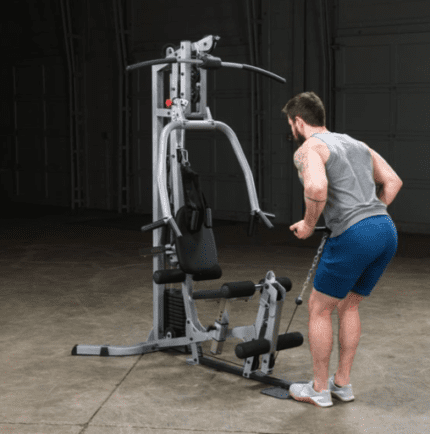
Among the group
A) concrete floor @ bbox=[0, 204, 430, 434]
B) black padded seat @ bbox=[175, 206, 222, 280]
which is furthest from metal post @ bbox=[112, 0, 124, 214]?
black padded seat @ bbox=[175, 206, 222, 280]

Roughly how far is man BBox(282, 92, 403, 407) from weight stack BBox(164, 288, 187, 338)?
3.59 ft

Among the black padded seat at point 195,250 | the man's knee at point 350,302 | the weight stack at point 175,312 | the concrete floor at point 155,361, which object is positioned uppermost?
the black padded seat at point 195,250

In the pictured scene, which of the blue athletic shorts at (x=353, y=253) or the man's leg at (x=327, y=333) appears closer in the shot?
the blue athletic shorts at (x=353, y=253)

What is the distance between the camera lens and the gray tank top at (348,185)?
11.6 feet

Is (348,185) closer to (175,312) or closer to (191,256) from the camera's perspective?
(191,256)

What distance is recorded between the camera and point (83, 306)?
5914 millimetres

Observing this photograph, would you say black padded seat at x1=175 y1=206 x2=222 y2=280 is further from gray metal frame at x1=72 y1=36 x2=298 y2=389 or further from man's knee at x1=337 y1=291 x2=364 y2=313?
man's knee at x1=337 y1=291 x2=364 y2=313

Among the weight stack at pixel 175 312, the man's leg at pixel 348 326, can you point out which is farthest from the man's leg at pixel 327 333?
the weight stack at pixel 175 312

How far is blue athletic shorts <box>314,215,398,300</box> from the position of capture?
11.5 ft

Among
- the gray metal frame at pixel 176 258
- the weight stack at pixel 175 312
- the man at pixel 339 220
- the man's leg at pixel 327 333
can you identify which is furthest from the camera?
the weight stack at pixel 175 312

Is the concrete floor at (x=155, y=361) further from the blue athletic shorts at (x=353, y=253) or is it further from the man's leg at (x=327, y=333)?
the blue athletic shorts at (x=353, y=253)

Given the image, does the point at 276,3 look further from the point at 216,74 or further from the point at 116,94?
the point at 116,94

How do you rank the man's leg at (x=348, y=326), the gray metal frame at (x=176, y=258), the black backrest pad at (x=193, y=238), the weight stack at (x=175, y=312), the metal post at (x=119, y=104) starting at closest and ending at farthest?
the man's leg at (x=348, y=326) < the gray metal frame at (x=176, y=258) < the black backrest pad at (x=193, y=238) < the weight stack at (x=175, y=312) < the metal post at (x=119, y=104)

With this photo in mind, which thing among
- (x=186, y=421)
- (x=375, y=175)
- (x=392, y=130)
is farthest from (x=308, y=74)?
(x=186, y=421)
